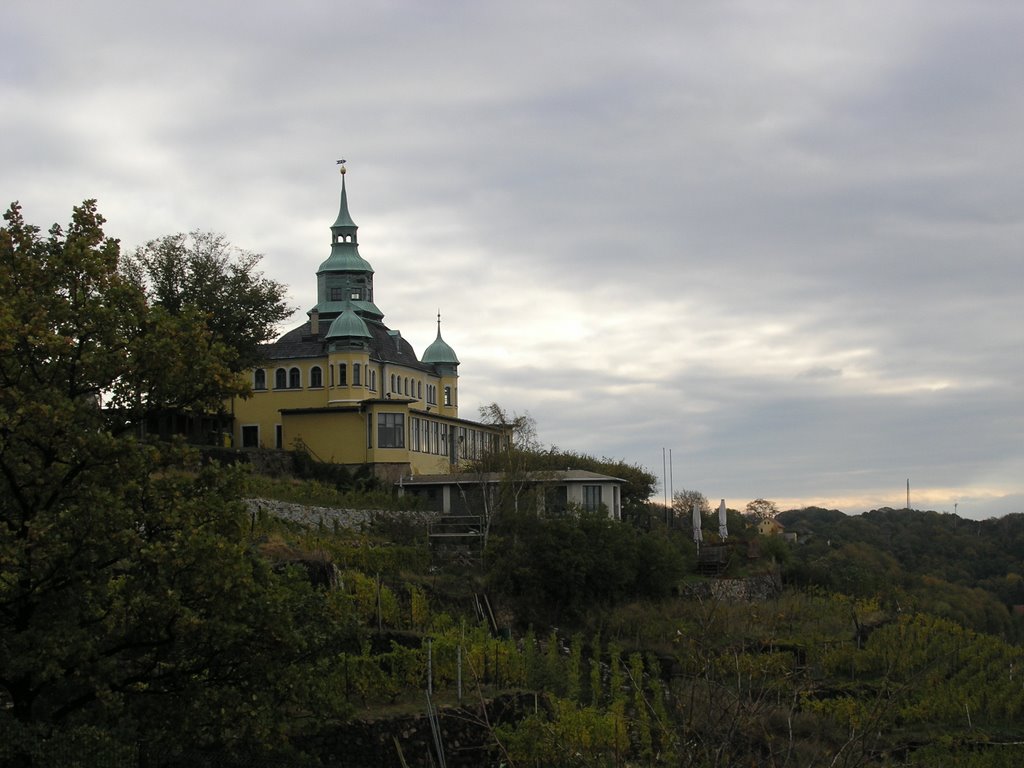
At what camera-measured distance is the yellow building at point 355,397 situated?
48844mm

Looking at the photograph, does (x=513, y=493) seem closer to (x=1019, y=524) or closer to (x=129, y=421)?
(x=129, y=421)

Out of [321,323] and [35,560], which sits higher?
[321,323]

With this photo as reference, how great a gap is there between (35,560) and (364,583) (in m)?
15.3

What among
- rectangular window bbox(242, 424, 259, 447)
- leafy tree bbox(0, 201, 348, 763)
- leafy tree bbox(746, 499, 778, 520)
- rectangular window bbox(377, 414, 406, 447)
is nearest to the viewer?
leafy tree bbox(0, 201, 348, 763)

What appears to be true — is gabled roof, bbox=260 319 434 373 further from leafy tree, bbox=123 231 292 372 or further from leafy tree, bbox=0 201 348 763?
leafy tree, bbox=0 201 348 763

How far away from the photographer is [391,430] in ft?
160

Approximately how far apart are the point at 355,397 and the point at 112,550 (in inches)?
1409

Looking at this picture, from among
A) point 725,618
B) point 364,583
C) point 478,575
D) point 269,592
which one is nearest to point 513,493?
point 478,575

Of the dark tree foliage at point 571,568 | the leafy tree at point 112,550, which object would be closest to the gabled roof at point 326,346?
the dark tree foliage at point 571,568

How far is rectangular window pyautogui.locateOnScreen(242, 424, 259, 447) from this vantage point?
5269cm

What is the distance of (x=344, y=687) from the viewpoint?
2203 centimetres

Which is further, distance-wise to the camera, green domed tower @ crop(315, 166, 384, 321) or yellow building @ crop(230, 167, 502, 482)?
green domed tower @ crop(315, 166, 384, 321)

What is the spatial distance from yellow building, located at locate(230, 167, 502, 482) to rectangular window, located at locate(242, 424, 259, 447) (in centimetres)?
4

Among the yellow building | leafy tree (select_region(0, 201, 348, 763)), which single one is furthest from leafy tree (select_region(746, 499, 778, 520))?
leafy tree (select_region(0, 201, 348, 763))
